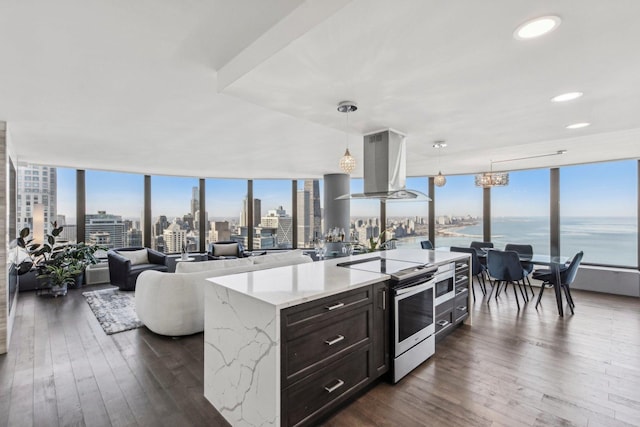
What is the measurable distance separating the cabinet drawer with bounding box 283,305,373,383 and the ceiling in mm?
1675

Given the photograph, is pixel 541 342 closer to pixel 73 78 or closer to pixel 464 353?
pixel 464 353

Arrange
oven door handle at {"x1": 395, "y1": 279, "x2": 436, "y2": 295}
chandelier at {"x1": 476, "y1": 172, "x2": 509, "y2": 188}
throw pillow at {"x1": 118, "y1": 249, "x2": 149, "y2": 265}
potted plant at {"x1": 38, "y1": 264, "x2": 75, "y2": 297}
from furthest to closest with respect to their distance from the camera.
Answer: throw pillow at {"x1": 118, "y1": 249, "x2": 149, "y2": 265} < chandelier at {"x1": 476, "y1": 172, "x2": 509, "y2": 188} < potted plant at {"x1": 38, "y1": 264, "x2": 75, "y2": 297} < oven door handle at {"x1": 395, "y1": 279, "x2": 436, "y2": 295}

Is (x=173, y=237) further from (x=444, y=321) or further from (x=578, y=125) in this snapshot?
(x=578, y=125)

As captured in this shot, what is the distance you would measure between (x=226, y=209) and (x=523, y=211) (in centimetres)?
730

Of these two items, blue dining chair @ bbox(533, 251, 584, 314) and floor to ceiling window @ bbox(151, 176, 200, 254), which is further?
floor to ceiling window @ bbox(151, 176, 200, 254)

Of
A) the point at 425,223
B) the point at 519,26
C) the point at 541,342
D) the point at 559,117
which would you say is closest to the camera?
the point at 519,26

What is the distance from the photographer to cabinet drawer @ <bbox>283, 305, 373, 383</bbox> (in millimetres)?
1836

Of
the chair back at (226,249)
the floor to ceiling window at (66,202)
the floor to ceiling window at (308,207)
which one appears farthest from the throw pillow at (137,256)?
the floor to ceiling window at (308,207)

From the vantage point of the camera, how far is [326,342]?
2.04m

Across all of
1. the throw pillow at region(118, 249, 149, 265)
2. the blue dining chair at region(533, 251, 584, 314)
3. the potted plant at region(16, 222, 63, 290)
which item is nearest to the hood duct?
the blue dining chair at region(533, 251, 584, 314)

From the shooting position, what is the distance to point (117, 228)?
23.1 feet

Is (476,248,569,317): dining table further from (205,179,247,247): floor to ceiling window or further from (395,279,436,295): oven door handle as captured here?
(205,179,247,247): floor to ceiling window

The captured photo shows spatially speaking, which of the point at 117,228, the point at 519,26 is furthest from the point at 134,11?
the point at 117,228

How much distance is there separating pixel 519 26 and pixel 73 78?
2975 millimetres
